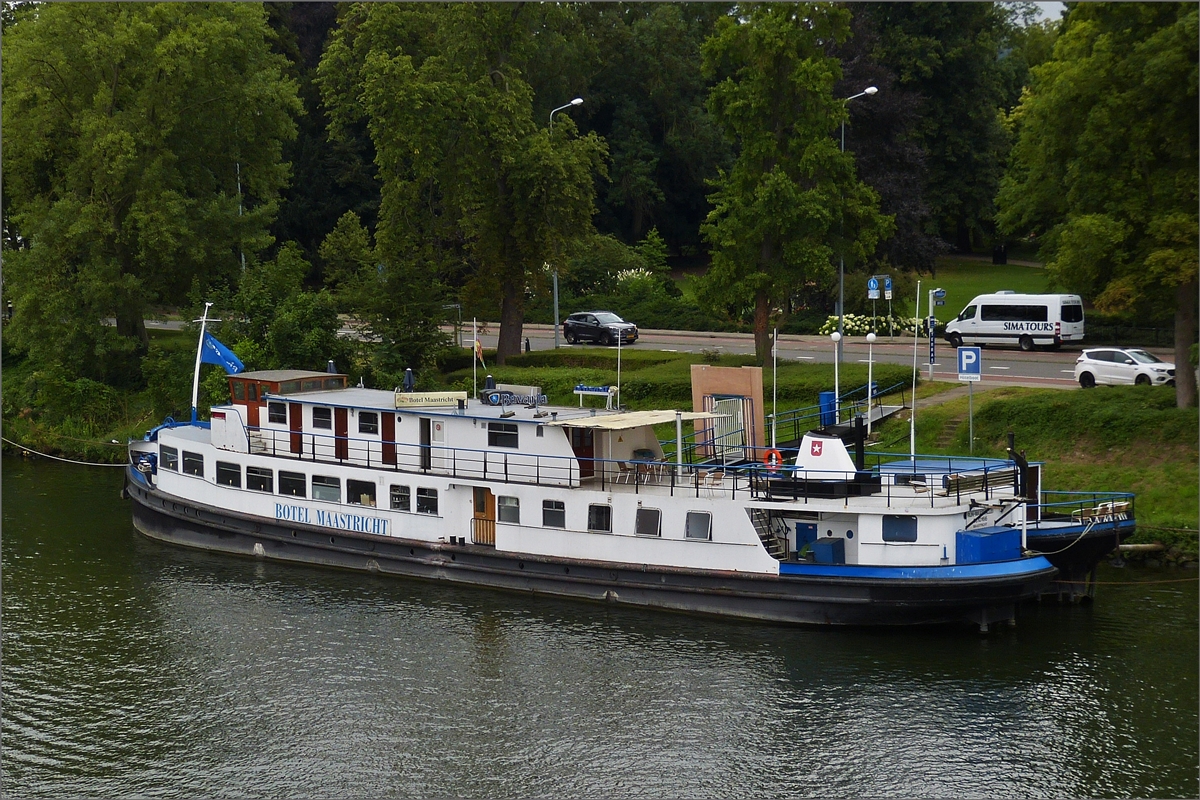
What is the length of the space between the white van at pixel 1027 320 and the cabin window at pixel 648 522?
30.8m

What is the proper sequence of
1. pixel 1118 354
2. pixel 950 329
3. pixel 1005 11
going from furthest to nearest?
pixel 1005 11, pixel 950 329, pixel 1118 354

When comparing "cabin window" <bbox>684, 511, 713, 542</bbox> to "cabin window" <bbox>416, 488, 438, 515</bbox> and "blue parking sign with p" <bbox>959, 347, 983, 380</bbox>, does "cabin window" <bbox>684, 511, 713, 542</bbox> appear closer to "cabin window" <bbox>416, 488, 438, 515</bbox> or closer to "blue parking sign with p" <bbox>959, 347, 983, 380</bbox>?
"cabin window" <bbox>416, 488, 438, 515</bbox>

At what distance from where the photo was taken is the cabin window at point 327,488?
35.4 metres

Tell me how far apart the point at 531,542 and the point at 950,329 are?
3238 centimetres

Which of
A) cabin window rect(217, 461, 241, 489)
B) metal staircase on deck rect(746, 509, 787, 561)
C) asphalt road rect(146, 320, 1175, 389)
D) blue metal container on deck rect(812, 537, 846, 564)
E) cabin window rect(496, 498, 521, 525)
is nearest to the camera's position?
blue metal container on deck rect(812, 537, 846, 564)

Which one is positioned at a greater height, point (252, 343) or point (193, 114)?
point (193, 114)

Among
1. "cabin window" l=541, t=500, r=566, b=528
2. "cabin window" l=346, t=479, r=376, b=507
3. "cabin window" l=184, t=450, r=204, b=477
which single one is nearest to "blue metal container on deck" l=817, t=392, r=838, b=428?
"cabin window" l=541, t=500, r=566, b=528

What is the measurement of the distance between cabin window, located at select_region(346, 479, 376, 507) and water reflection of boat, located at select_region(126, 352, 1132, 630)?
0.04 metres

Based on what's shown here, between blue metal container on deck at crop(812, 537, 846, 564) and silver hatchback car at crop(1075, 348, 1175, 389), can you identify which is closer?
blue metal container on deck at crop(812, 537, 846, 564)

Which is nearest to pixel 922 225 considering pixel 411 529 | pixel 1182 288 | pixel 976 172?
pixel 976 172

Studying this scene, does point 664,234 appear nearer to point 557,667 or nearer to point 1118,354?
point 1118,354

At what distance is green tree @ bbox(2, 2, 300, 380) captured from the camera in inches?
2078

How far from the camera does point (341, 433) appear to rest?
3616 centimetres

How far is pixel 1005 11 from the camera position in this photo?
274 ft
